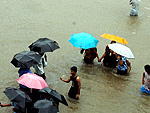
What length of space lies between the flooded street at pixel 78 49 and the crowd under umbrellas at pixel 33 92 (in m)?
0.98

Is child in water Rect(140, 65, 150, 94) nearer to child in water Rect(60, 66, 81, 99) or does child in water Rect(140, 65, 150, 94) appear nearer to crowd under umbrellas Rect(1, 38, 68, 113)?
child in water Rect(60, 66, 81, 99)

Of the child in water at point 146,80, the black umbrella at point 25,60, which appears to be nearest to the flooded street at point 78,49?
the child in water at point 146,80

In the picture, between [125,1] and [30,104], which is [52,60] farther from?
[125,1]

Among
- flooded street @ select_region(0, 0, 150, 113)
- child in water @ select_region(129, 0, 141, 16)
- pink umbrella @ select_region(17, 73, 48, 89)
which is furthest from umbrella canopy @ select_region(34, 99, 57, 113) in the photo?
child in water @ select_region(129, 0, 141, 16)

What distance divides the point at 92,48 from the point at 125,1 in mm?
7836

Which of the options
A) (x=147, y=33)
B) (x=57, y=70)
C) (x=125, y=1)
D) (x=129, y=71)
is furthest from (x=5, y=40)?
(x=125, y=1)

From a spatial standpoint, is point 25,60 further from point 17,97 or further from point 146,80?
point 146,80

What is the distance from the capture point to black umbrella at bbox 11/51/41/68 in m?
5.29

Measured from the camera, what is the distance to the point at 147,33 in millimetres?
10469

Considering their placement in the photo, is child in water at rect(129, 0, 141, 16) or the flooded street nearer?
the flooded street

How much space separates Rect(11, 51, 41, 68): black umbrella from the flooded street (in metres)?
1.10

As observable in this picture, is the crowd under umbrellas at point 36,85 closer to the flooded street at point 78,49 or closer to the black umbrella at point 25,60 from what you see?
the black umbrella at point 25,60

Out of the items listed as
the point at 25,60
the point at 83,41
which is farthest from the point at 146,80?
the point at 25,60

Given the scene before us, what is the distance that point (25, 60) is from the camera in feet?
17.6
